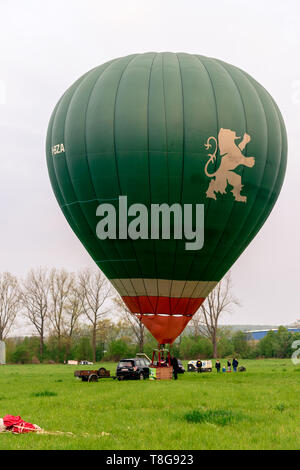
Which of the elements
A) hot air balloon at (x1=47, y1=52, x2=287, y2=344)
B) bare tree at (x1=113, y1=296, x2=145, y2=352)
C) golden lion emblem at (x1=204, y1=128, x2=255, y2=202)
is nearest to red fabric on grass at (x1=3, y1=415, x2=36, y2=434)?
hot air balloon at (x1=47, y1=52, x2=287, y2=344)

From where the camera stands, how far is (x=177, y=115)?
20641 mm

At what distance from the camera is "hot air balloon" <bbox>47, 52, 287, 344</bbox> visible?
67.6ft

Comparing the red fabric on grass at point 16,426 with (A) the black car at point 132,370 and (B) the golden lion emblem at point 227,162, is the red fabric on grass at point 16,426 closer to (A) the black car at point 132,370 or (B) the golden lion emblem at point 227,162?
(B) the golden lion emblem at point 227,162

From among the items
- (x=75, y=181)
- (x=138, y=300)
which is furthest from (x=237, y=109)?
(x=138, y=300)

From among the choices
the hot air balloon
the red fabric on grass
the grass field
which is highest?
the hot air balloon

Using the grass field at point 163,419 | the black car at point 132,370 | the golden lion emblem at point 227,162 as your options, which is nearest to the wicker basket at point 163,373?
the black car at point 132,370

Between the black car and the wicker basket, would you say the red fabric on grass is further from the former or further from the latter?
the black car

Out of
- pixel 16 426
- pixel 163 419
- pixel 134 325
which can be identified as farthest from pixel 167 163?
pixel 134 325

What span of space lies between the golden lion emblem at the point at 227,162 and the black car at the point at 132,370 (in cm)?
1073

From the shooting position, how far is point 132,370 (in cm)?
2736

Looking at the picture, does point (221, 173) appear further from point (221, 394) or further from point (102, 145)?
point (221, 394)

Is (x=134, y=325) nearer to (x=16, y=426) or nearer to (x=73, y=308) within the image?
(x=73, y=308)

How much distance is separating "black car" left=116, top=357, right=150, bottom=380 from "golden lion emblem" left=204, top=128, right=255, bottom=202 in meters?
10.7

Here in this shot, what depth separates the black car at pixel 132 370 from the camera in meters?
27.3
